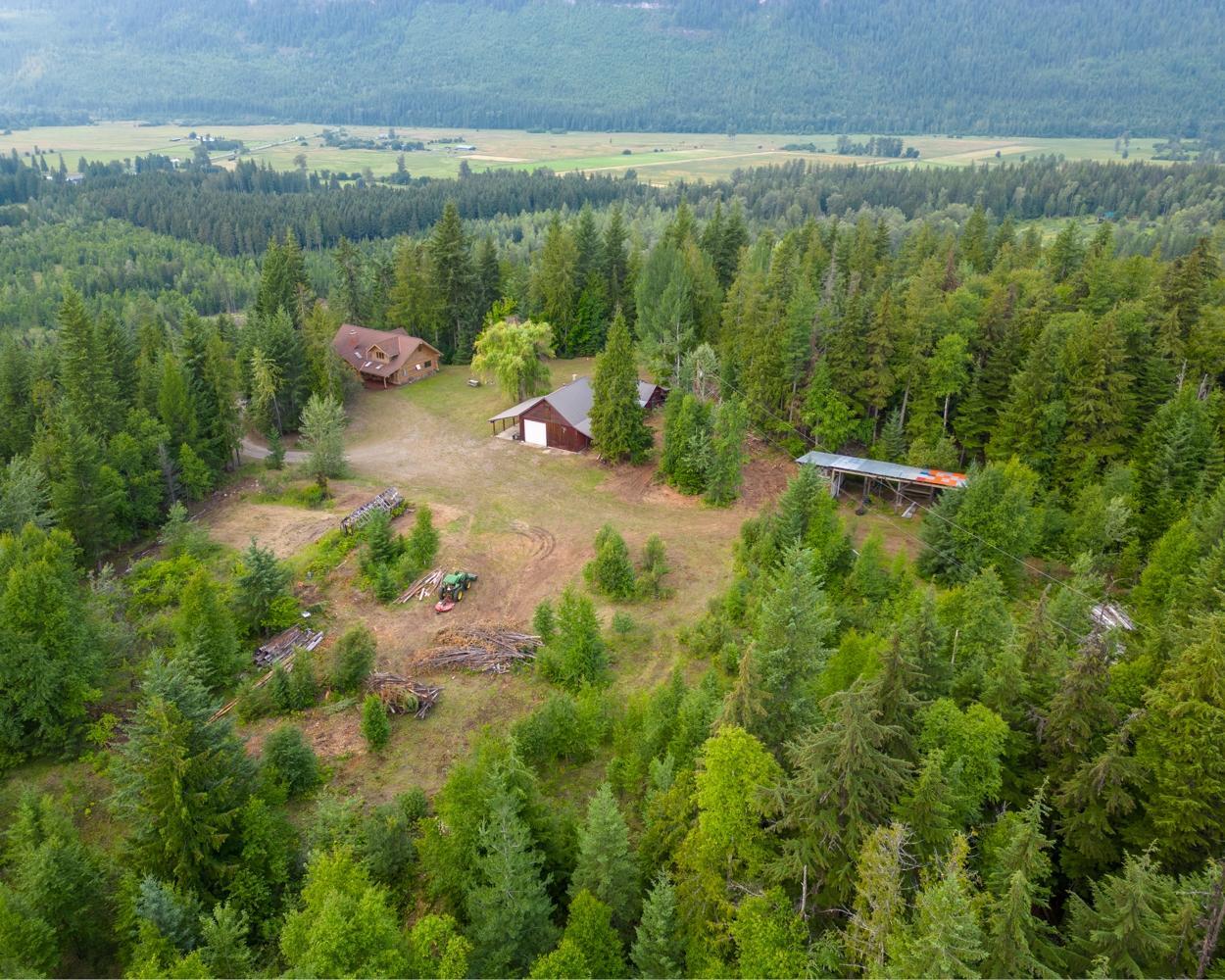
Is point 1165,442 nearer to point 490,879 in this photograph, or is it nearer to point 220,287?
point 490,879

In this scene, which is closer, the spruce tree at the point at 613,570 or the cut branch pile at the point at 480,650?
the cut branch pile at the point at 480,650

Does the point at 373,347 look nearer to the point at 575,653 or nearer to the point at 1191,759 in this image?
the point at 575,653

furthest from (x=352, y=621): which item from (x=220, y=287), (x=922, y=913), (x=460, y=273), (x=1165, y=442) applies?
(x=220, y=287)

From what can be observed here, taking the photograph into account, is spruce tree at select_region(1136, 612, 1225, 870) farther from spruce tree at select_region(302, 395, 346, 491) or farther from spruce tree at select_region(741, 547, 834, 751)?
spruce tree at select_region(302, 395, 346, 491)

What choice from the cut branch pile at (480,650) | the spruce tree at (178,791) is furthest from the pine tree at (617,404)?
the spruce tree at (178,791)

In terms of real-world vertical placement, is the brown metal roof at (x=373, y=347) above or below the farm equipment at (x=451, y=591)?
above

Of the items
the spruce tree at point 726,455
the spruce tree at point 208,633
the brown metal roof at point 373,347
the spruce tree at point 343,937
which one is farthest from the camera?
the brown metal roof at point 373,347

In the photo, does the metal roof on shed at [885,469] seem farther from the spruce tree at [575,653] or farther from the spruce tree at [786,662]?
the spruce tree at [786,662]

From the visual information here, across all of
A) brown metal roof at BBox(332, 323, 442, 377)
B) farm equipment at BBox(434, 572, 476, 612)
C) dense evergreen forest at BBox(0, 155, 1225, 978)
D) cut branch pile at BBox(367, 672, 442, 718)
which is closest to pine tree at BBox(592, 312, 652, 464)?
dense evergreen forest at BBox(0, 155, 1225, 978)

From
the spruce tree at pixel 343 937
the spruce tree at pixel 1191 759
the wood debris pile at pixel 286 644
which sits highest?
the spruce tree at pixel 1191 759
